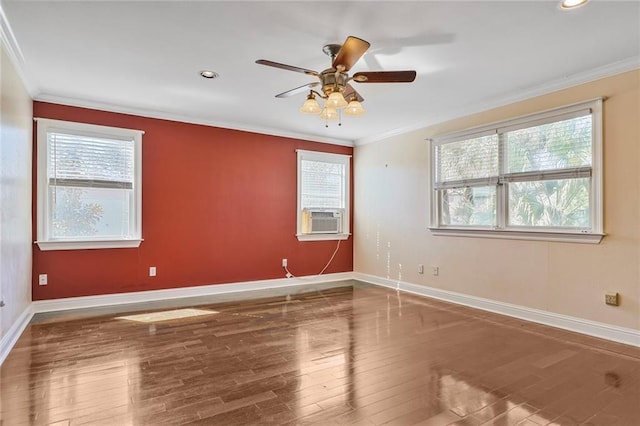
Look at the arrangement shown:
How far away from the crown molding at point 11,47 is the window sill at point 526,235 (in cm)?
475

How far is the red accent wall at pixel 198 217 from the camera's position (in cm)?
436

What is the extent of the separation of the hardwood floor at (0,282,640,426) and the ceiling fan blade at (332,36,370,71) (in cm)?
222

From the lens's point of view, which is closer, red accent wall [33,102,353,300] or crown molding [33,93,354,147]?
crown molding [33,93,354,147]

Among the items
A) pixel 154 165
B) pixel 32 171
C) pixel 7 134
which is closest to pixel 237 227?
pixel 154 165

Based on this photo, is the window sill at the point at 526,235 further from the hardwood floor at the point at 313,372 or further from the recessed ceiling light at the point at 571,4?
the recessed ceiling light at the point at 571,4

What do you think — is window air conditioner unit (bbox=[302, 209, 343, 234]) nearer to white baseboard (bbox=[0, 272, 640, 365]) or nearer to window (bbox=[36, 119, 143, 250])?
white baseboard (bbox=[0, 272, 640, 365])

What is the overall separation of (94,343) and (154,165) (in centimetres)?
239

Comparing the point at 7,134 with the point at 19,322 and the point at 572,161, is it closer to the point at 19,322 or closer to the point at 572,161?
the point at 19,322

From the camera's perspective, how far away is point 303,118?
5.02 metres

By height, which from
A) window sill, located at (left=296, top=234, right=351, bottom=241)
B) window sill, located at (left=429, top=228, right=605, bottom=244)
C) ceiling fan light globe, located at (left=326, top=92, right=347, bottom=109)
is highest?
ceiling fan light globe, located at (left=326, top=92, right=347, bottom=109)

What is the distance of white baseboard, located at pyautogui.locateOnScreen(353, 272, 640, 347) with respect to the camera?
3215 millimetres

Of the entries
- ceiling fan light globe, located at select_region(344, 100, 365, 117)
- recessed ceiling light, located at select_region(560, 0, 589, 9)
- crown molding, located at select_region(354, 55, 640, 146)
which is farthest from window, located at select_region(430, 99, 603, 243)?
ceiling fan light globe, located at select_region(344, 100, 365, 117)

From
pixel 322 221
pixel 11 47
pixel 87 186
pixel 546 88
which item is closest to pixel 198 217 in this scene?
pixel 87 186

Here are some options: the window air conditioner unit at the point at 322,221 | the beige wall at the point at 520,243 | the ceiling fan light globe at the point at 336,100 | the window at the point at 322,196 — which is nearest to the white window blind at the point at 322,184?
the window at the point at 322,196
